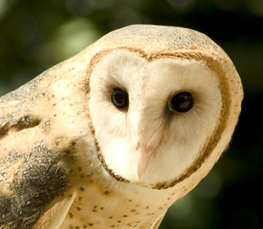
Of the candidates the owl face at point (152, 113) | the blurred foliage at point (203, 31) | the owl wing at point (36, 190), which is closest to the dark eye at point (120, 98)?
the owl face at point (152, 113)

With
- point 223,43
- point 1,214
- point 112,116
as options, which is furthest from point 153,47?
point 223,43

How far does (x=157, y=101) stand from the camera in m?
1.11

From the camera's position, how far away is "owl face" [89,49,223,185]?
1.11 metres

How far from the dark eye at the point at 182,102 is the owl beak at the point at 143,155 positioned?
0.34ft

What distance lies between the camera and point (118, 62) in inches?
45.1

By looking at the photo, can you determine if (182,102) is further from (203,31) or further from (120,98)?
(203,31)

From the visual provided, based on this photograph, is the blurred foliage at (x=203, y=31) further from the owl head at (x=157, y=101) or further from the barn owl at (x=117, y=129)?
the owl head at (x=157, y=101)

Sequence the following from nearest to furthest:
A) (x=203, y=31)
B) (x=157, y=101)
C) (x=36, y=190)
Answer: (x=157, y=101) → (x=36, y=190) → (x=203, y=31)

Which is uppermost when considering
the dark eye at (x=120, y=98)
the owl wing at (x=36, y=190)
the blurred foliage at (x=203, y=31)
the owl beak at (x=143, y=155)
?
the blurred foliage at (x=203, y=31)

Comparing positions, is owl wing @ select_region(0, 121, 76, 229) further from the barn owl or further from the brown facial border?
the brown facial border

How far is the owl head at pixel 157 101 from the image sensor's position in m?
1.11

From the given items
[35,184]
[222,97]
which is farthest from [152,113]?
[35,184]

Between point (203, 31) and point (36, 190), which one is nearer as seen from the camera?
point (36, 190)

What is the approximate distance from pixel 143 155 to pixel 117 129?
89 mm
